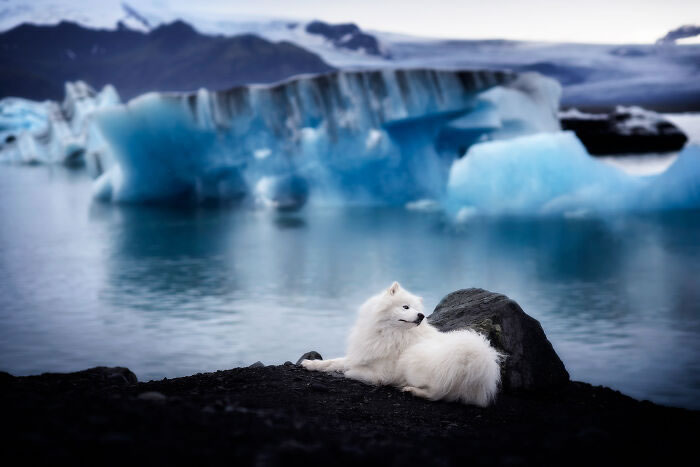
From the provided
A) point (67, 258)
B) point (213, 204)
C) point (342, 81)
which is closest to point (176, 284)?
point (67, 258)

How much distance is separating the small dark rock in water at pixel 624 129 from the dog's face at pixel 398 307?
85.2ft

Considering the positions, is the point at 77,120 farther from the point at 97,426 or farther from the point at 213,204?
the point at 97,426

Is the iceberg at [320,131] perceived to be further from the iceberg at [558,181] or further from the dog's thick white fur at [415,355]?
the dog's thick white fur at [415,355]

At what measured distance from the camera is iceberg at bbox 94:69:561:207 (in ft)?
Result: 55.0

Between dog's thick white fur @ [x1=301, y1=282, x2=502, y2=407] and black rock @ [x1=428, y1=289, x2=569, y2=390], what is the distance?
0.10m

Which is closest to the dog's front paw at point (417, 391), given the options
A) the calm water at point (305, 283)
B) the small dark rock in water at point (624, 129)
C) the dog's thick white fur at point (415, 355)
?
the dog's thick white fur at point (415, 355)

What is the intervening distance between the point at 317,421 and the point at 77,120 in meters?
34.5

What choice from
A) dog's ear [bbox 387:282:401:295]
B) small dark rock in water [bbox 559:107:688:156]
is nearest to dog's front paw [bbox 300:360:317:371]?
dog's ear [bbox 387:282:401:295]

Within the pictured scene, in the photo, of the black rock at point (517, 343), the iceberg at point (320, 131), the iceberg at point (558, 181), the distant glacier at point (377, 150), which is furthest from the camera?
the iceberg at point (320, 131)

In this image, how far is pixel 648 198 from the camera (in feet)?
50.0

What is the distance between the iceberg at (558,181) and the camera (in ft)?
48.8

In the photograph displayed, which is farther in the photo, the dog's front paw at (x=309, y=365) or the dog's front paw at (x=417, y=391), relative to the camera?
the dog's front paw at (x=309, y=365)

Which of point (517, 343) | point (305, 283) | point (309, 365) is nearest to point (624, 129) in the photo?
point (305, 283)

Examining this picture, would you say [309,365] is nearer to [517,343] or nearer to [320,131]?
[517,343]
